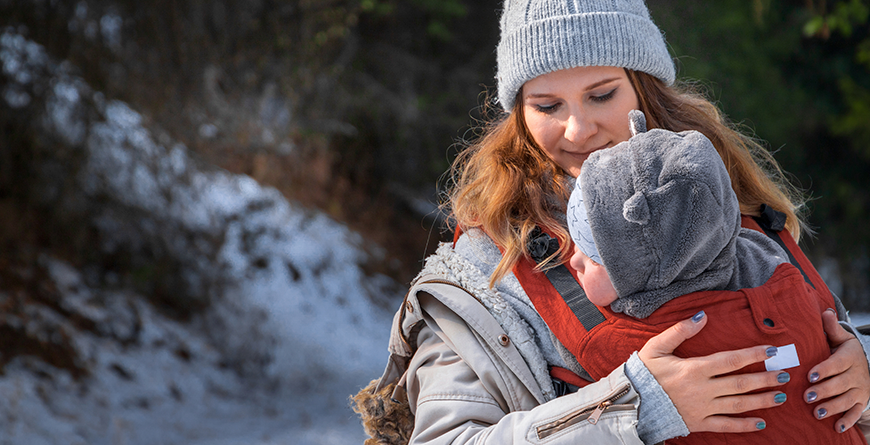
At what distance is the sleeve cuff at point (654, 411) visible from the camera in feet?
3.40

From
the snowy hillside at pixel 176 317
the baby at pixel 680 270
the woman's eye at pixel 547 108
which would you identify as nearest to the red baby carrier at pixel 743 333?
the baby at pixel 680 270

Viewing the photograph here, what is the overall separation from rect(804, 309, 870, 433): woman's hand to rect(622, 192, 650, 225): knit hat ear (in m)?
0.39

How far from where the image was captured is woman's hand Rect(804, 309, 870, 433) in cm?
104

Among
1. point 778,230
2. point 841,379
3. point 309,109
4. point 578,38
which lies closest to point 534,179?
point 578,38

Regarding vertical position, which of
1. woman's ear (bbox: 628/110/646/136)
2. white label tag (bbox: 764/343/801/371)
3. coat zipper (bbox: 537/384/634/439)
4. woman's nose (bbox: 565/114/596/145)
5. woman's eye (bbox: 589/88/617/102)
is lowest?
white label tag (bbox: 764/343/801/371)

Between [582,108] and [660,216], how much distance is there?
449 mm

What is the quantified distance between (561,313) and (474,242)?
0.28 meters

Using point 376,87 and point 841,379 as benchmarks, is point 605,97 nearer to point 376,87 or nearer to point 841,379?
point 841,379

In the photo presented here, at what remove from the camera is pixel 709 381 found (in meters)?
1.02

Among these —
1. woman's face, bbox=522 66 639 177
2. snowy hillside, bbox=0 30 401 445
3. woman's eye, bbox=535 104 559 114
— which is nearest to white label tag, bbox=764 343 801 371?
woman's face, bbox=522 66 639 177

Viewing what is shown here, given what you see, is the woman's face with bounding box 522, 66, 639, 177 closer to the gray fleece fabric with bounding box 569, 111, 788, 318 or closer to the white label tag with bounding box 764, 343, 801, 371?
the gray fleece fabric with bounding box 569, 111, 788, 318

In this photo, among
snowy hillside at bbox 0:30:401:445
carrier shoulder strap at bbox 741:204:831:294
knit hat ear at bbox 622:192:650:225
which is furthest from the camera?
snowy hillside at bbox 0:30:401:445

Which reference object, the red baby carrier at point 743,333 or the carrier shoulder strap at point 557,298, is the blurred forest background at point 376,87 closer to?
the carrier shoulder strap at point 557,298

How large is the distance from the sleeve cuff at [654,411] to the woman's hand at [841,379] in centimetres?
21
